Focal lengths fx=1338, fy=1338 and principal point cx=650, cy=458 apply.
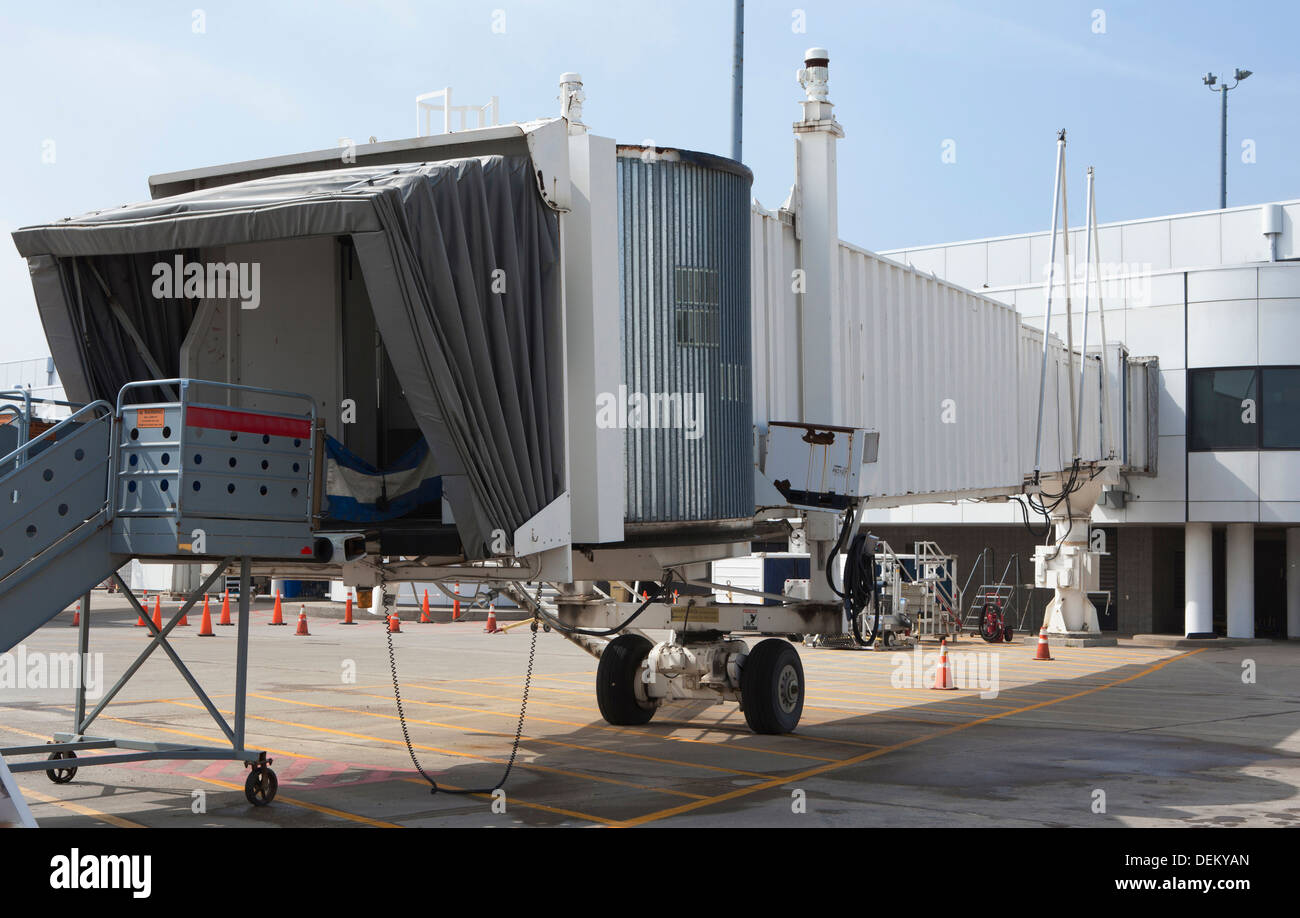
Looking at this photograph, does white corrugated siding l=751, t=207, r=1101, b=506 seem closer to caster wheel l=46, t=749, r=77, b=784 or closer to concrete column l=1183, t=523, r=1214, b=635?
caster wheel l=46, t=749, r=77, b=784

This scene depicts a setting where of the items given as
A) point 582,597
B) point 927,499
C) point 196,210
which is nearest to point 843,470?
point 582,597

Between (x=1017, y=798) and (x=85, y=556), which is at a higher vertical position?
(x=85, y=556)

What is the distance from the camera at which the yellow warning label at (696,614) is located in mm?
14516

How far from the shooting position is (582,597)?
15.4 meters

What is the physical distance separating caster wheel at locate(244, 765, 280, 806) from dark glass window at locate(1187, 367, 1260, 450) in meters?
25.2

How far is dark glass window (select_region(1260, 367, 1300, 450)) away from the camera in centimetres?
2939

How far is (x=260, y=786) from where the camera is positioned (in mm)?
10367

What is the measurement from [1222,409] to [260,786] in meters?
25.6

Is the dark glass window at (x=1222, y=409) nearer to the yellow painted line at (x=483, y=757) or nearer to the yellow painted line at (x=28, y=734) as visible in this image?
the yellow painted line at (x=483, y=757)

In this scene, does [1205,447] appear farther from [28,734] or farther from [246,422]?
[246,422]

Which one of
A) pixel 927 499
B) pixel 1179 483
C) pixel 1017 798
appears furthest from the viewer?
pixel 1179 483

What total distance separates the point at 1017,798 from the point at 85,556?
291 inches

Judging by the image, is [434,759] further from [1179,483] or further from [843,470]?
[1179,483]

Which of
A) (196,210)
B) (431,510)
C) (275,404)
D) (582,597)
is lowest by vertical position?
(582,597)
